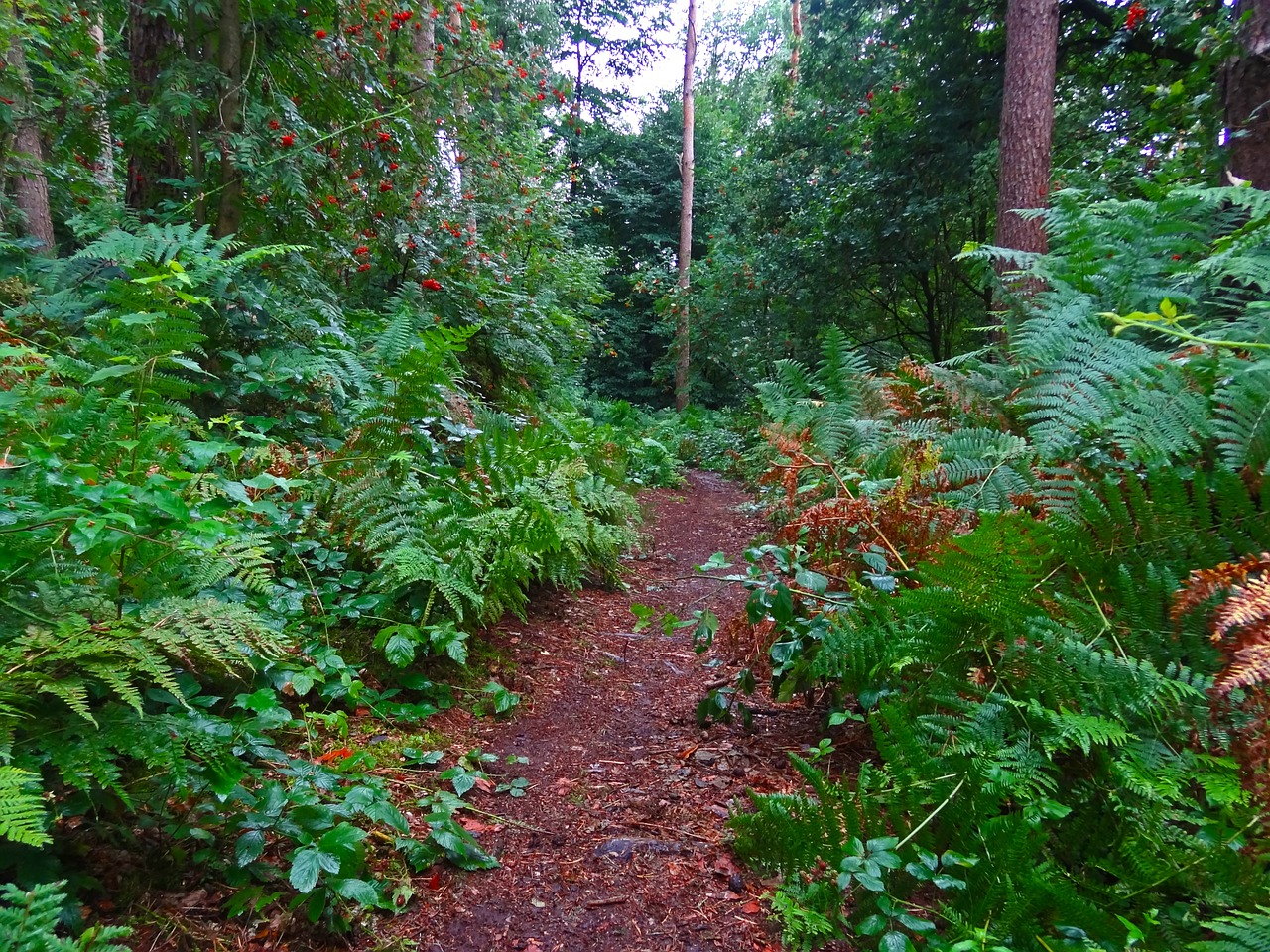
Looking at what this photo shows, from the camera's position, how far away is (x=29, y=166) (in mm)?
4297

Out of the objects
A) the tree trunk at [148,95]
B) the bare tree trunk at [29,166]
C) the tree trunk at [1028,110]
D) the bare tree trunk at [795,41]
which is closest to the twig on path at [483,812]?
the tree trunk at [148,95]

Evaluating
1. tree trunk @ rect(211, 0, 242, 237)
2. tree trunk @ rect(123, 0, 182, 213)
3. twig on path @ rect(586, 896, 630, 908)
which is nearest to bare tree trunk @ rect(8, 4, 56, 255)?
tree trunk @ rect(123, 0, 182, 213)

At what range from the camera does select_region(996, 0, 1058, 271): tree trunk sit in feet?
17.3

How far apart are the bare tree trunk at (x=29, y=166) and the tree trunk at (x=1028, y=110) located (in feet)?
22.5

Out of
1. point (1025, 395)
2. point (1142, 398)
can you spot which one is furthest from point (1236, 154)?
point (1142, 398)

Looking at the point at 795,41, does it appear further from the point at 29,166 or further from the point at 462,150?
the point at 29,166

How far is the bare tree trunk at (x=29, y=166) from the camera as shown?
4078 mm

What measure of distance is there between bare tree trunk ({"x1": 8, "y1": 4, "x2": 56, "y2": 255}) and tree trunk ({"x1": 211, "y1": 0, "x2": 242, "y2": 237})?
1141 millimetres

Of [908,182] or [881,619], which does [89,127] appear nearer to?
[881,619]

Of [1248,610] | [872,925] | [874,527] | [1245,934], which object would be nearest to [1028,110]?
[874,527]

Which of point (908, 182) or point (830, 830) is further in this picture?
point (908, 182)

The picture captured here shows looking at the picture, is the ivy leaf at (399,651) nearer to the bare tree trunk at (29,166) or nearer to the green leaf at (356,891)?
the green leaf at (356,891)

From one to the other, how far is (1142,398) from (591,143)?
20736mm

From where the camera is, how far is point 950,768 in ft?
4.73
